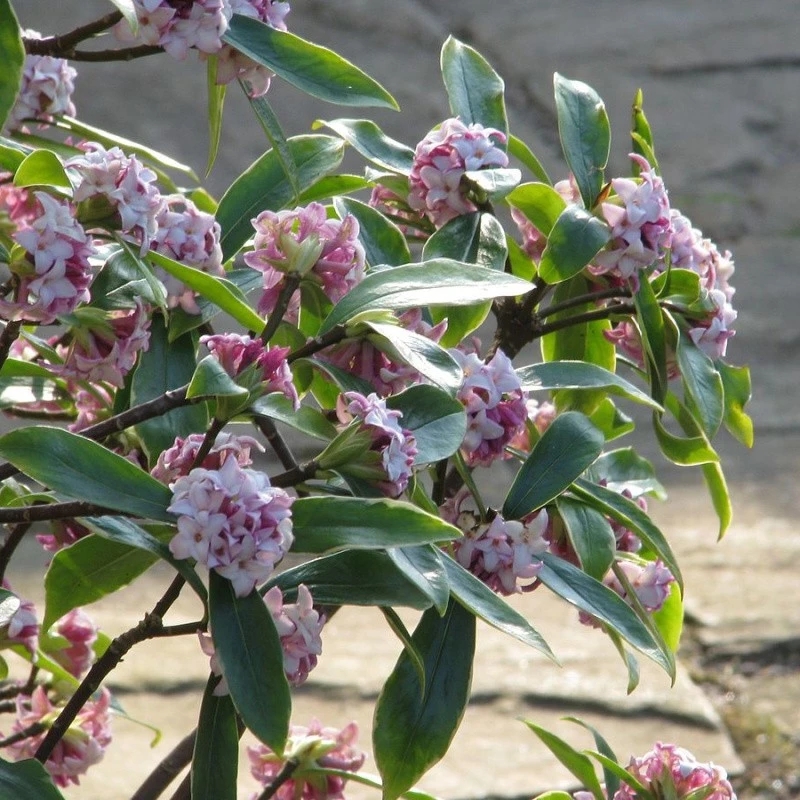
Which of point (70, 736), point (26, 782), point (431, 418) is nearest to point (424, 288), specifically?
point (431, 418)

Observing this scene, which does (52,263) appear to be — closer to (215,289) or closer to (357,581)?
(215,289)

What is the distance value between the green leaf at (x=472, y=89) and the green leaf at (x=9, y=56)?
298mm

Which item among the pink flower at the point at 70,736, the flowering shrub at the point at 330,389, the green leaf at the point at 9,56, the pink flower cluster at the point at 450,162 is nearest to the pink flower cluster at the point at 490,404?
the flowering shrub at the point at 330,389

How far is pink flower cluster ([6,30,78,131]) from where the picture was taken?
0.80 metres

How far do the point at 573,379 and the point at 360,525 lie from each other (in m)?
0.21

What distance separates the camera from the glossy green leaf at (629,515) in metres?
0.65

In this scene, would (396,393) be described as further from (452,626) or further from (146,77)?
(146,77)

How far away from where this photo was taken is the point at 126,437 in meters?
0.70

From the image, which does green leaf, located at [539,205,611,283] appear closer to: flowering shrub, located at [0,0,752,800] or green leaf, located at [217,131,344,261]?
flowering shrub, located at [0,0,752,800]

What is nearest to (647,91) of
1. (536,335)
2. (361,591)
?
(536,335)

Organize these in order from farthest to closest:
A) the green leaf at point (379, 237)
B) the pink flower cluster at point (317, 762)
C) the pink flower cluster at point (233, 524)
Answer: the pink flower cluster at point (317, 762) < the green leaf at point (379, 237) < the pink flower cluster at point (233, 524)

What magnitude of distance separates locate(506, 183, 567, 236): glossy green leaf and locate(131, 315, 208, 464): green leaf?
0.19 metres

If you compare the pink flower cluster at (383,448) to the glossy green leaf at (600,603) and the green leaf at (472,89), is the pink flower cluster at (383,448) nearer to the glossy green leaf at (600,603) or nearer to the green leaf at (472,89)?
the glossy green leaf at (600,603)

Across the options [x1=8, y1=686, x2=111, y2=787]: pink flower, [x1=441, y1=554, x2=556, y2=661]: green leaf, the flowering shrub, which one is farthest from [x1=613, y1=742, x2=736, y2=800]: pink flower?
[x1=8, y1=686, x2=111, y2=787]: pink flower
